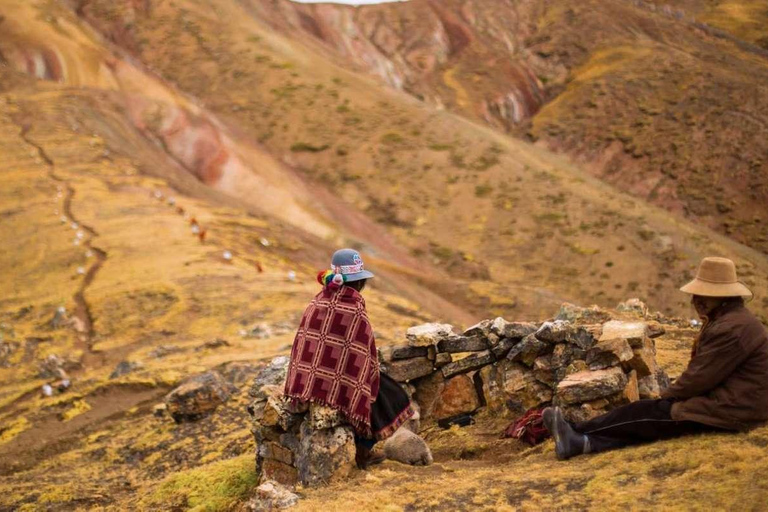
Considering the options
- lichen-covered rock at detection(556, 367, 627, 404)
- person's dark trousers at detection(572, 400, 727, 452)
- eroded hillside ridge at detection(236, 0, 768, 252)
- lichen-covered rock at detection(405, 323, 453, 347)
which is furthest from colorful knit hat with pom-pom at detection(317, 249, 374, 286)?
eroded hillside ridge at detection(236, 0, 768, 252)

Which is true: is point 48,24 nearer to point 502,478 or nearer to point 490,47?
point 490,47

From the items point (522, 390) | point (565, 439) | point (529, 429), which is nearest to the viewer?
point (565, 439)

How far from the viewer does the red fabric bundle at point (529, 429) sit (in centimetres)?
789

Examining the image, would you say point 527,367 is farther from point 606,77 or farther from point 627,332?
point 606,77

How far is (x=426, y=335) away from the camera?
30.0ft

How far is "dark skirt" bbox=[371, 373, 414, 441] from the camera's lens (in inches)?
308

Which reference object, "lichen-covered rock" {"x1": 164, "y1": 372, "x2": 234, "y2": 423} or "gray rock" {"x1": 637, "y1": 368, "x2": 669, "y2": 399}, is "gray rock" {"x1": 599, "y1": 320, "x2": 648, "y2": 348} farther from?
"lichen-covered rock" {"x1": 164, "y1": 372, "x2": 234, "y2": 423}

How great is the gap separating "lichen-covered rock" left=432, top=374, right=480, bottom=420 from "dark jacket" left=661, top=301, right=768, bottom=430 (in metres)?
3.16

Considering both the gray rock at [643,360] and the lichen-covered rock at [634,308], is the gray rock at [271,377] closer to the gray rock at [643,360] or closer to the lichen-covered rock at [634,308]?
the gray rock at [643,360]

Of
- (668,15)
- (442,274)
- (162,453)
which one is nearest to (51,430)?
(162,453)

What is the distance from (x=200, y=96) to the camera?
→ 56.8m

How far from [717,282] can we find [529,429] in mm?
2503

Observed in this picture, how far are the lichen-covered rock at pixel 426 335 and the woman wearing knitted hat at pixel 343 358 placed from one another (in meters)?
1.40

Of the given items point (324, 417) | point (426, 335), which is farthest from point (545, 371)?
point (324, 417)
